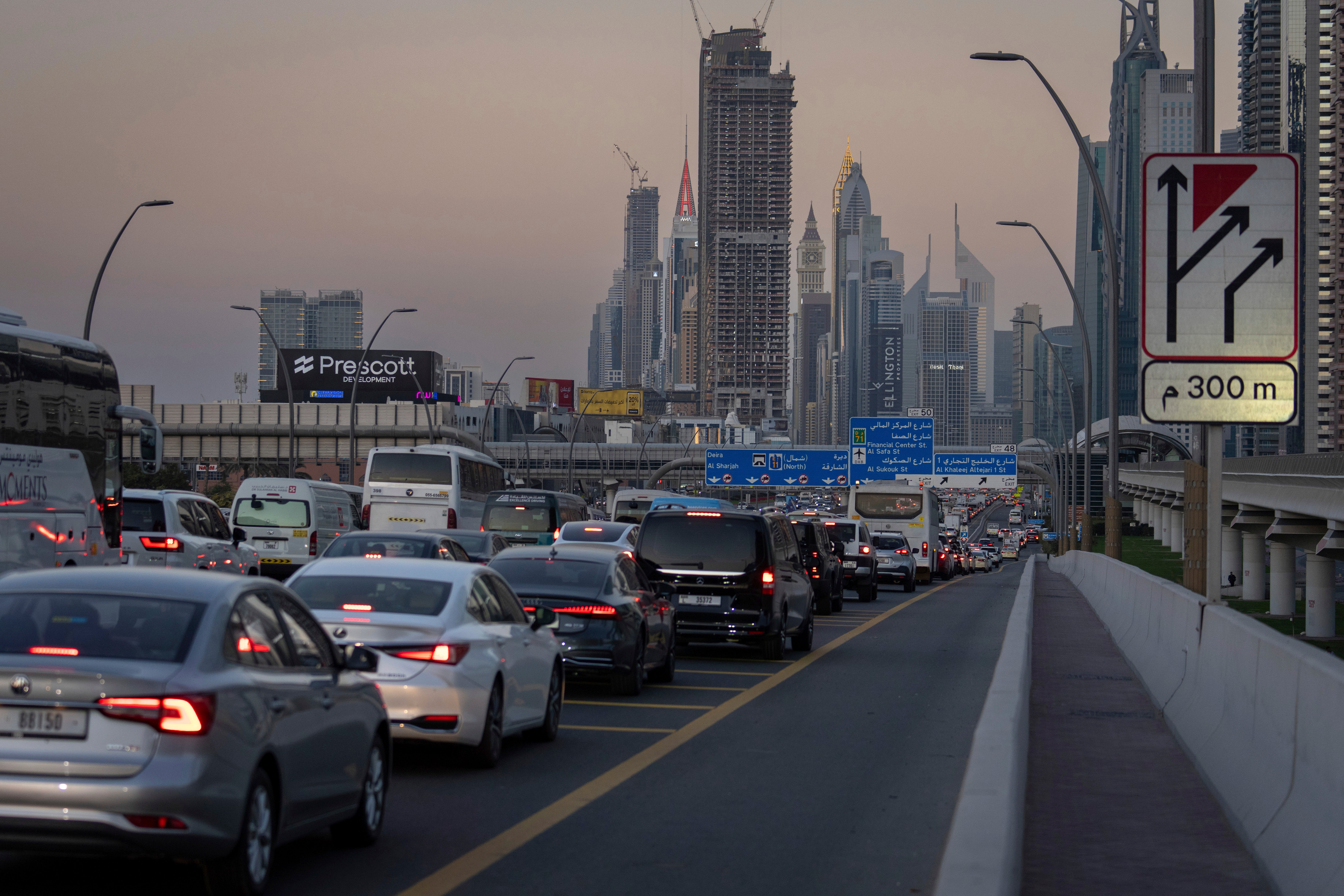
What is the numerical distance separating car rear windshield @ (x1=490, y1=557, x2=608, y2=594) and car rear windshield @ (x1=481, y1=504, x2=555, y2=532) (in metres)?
23.5

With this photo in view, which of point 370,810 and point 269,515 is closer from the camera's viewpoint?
point 370,810

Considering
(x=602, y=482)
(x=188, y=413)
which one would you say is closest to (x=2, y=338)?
(x=188, y=413)

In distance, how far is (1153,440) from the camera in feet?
501

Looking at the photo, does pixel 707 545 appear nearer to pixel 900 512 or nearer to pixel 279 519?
pixel 279 519

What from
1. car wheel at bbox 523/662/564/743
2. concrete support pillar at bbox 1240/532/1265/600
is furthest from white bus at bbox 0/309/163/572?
concrete support pillar at bbox 1240/532/1265/600

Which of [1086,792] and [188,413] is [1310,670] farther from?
[188,413]

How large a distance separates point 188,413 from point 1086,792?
96.2 m

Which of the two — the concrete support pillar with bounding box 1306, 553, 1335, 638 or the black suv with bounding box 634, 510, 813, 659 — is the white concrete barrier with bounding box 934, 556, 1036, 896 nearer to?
the black suv with bounding box 634, 510, 813, 659

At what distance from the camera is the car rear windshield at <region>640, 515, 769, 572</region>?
20156 millimetres

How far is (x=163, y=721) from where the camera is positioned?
629 cm

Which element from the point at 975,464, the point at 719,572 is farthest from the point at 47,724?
the point at 975,464

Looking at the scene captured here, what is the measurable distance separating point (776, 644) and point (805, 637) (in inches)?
72.0

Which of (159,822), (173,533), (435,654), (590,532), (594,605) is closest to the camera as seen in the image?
(159,822)

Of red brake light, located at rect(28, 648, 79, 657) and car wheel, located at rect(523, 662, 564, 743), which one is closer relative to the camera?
red brake light, located at rect(28, 648, 79, 657)
